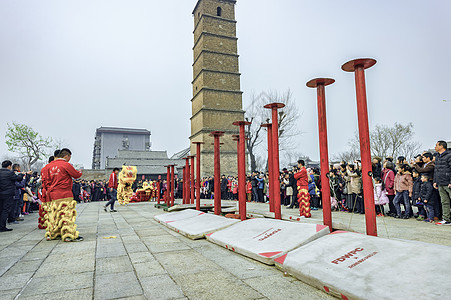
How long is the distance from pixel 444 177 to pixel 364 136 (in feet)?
13.8

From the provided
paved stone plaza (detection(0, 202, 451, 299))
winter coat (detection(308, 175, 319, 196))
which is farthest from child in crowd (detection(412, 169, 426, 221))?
winter coat (detection(308, 175, 319, 196))

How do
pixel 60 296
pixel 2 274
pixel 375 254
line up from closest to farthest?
1. pixel 60 296
2. pixel 375 254
3. pixel 2 274

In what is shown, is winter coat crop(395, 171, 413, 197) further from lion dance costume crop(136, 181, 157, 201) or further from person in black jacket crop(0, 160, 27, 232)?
lion dance costume crop(136, 181, 157, 201)

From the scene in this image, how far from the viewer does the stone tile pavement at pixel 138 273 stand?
266 centimetres

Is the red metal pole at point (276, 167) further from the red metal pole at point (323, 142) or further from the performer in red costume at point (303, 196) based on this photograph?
the performer in red costume at point (303, 196)

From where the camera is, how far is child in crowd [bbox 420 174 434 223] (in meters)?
6.90

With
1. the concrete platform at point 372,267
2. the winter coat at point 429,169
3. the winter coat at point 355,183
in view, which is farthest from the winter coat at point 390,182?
the concrete platform at point 372,267

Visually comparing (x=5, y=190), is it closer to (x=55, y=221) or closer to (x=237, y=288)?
(x=55, y=221)

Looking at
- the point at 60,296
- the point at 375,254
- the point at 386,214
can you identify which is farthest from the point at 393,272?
the point at 386,214

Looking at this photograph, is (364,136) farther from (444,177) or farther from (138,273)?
(444,177)

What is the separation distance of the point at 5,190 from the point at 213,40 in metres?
33.5

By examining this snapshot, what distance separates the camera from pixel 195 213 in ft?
24.4

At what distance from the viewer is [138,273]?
3287 mm

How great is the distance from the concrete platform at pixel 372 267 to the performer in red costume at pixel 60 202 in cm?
439
